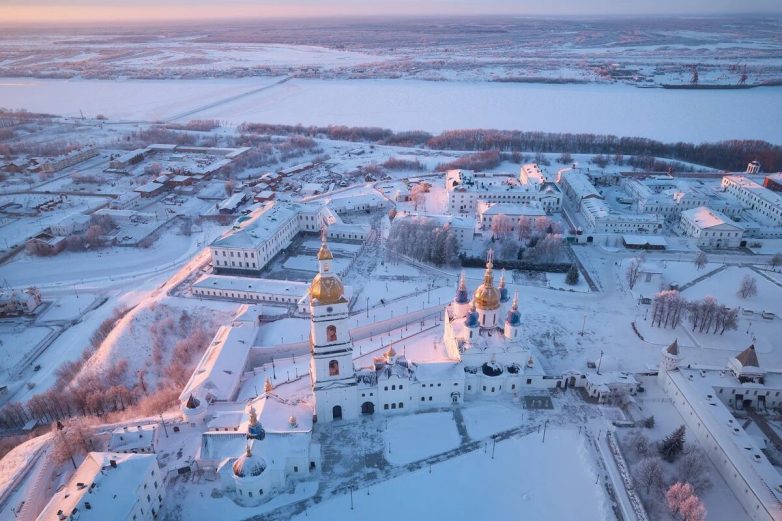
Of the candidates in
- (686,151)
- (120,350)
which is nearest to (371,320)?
(120,350)

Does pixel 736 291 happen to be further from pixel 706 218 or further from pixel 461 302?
pixel 461 302

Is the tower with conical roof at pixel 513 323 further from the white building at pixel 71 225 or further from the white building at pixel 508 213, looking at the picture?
the white building at pixel 71 225

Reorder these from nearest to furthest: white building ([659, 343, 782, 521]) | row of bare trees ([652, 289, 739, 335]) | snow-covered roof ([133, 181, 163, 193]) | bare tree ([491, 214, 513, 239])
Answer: white building ([659, 343, 782, 521]) < row of bare trees ([652, 289, 739, 335]) < bare tree ([491, 214, 513, 239]) < snow-covered roof ([133, 181, 163, 193])

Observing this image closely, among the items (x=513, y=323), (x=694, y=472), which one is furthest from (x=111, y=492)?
(x=694, y=472)

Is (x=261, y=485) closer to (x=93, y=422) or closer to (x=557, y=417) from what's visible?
(x=93, y=422)

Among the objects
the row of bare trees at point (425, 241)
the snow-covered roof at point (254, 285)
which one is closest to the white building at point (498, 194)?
the row of bare trees at point (425, 241)

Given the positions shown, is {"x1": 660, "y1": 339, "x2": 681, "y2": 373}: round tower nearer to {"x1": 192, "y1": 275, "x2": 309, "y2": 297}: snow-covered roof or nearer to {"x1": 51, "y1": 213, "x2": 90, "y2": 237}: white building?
{"x1": 192, "y1": 275, "x2": 309, "y2": 297}: snow-covered roof

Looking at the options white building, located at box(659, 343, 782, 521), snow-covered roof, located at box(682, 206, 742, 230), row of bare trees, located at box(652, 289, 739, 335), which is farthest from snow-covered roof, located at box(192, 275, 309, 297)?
snow-covered roof, located at box(682, 206, 742, 230)
